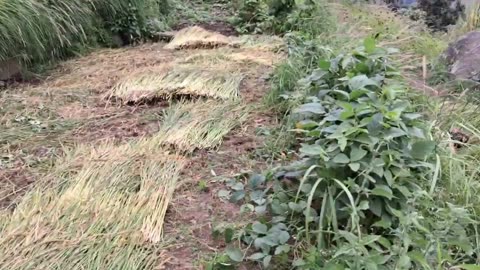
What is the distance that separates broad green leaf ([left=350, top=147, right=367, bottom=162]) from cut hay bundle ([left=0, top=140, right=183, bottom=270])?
68cm

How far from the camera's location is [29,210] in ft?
6.48

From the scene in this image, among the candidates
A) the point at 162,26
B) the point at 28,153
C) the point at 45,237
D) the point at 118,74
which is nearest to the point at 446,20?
the point at 162,26

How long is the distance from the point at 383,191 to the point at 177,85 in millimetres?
1817

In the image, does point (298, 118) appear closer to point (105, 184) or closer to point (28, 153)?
point (105, 184)

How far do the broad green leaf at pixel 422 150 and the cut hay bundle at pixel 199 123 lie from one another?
1016mm

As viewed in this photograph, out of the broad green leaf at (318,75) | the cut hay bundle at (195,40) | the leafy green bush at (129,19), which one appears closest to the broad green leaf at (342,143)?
the broad green leaf at (318,75)

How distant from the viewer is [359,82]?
2.17 meters

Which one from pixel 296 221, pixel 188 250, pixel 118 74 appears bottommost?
pixel 118 74

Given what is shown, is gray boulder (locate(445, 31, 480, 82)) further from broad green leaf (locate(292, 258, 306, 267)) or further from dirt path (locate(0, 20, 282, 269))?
broad green leaf (locate(292, 258, 306, 267))

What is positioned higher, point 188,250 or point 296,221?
point 296,221

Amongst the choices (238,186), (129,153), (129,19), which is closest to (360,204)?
(238,186)

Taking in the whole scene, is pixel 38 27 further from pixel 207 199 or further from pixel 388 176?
pixel 388 176

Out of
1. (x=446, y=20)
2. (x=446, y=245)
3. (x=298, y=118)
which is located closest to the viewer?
(x=446, y=245)

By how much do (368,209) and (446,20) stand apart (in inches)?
240
